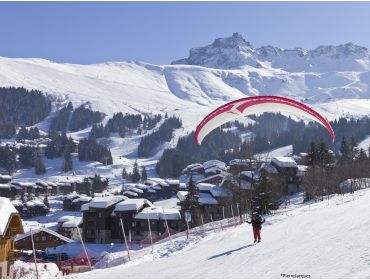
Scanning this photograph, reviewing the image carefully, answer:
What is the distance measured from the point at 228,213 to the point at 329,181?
1328cm

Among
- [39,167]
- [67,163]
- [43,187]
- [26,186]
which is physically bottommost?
[43,187]

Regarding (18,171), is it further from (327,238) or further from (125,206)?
(327,238)

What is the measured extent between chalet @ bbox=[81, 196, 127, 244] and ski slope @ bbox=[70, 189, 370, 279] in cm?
4863

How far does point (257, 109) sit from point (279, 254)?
803 centimetres

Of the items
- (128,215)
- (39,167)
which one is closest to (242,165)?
(128,215)

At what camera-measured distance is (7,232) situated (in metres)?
29.0

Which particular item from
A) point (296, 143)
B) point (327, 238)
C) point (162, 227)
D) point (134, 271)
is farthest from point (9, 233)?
point (296, 143)

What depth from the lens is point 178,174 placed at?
6949 inches

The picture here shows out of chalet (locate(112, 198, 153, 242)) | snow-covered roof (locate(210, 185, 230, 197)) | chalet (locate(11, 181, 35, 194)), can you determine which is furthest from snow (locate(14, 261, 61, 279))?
chalet (locate(11, 181, 35, 194))

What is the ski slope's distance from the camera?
14242mm

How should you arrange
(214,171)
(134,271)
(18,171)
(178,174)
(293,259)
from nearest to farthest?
(293,259) < (134,271) < (214,171) < (178,174) < (18,171)

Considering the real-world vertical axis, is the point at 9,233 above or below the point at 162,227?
above

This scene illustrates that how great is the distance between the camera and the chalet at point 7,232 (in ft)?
91.1

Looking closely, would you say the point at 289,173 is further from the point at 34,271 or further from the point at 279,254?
the point at 279,254
